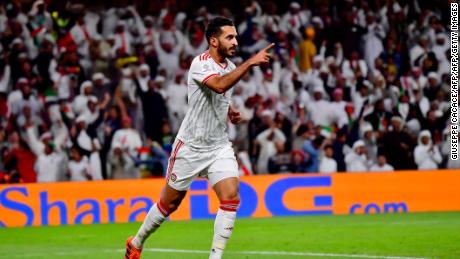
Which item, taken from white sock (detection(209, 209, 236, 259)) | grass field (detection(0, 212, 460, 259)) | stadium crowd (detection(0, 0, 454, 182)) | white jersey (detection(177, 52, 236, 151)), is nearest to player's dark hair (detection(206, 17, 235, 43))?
white jersey (detection(177, 52, 236, 151))

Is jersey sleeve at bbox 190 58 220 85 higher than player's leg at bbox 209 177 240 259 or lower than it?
higher

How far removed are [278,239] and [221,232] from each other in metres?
4.71

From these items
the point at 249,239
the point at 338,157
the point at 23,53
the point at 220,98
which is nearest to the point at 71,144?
the point at 23,53

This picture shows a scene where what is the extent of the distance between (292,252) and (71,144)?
899 cm

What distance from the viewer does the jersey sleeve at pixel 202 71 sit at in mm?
8833

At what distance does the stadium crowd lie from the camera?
1948 centimetres

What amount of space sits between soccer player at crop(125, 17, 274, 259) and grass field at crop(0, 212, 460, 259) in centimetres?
189

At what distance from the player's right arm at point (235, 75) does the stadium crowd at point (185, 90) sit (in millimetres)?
10738

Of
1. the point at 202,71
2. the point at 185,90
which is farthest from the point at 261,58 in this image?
the point at 185,90

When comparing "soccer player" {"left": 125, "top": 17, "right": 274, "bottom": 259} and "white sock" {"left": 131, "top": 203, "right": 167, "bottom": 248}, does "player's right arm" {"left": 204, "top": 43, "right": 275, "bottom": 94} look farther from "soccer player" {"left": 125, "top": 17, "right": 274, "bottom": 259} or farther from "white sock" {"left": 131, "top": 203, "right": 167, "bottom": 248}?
"white sock" {"left": 131, "top": 203, "right": 167, "bottom": 248}

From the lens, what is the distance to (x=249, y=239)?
1339 centimetres

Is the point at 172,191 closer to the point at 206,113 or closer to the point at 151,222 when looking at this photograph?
the point at 151,222

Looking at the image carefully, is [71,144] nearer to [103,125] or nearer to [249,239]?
[103,125]

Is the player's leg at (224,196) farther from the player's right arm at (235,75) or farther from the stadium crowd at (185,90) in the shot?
the stadium crowd at (185,90)
